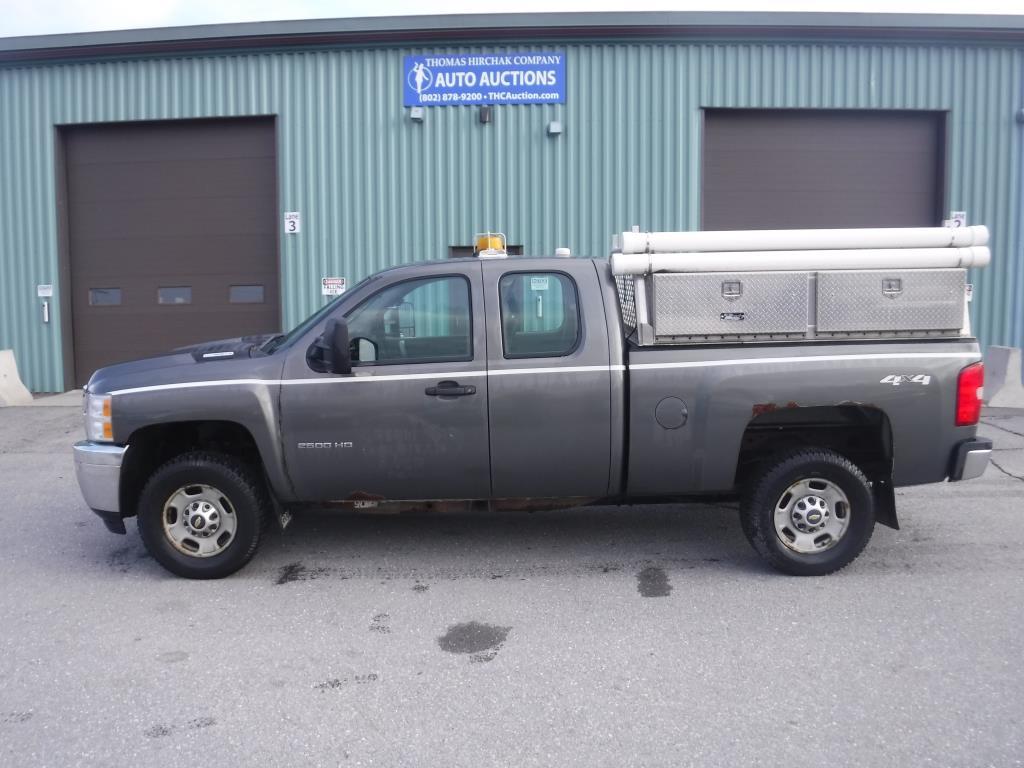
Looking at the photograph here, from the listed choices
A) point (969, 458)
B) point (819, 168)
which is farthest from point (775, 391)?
point (819, 168)

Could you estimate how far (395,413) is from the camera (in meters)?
4.90

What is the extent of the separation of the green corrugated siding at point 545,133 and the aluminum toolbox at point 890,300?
26.7 feet

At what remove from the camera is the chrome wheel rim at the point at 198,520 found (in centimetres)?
505

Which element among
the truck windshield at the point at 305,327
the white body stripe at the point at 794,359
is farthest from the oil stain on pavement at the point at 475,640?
the truck windshield at the point at 305,327

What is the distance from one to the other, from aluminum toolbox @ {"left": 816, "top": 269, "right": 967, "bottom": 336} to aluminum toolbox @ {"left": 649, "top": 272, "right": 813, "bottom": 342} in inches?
5.3

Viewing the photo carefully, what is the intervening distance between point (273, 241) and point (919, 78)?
33.1 ft

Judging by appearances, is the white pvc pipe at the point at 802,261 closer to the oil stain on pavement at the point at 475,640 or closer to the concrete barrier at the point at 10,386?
the oil stain on pavement at the point at 475,640

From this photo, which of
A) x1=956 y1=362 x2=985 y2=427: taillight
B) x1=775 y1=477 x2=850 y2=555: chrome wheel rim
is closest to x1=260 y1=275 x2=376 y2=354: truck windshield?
x1=775 y1=477 x2=850 y2=555: chrome wheel rim

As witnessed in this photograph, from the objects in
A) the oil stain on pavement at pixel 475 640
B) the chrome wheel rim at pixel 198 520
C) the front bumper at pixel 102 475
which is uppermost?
the front bumper at pixel 102 475

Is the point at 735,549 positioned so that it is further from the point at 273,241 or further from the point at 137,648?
the point at 273,241

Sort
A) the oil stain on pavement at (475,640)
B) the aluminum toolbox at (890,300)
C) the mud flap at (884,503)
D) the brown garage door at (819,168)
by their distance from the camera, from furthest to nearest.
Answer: the brown garage door at (819,168)
the mud flap at (884,503)
the aluminum toolbox at (890,300)
the oil stain on pavement at (475,640)

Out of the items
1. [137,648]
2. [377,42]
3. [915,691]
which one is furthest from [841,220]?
[137,648]

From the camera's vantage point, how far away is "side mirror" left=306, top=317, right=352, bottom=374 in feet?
15.5

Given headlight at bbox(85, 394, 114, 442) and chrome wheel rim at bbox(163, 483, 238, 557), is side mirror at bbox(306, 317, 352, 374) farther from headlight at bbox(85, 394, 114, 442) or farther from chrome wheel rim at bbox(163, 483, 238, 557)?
headlight at bbox(85, 394, 114, 442)
